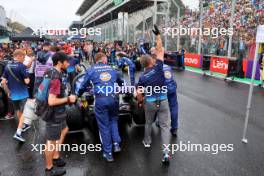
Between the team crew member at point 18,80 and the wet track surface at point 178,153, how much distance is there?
0.72 metres

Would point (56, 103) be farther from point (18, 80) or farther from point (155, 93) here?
point (18, 80)

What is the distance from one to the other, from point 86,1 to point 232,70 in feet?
314

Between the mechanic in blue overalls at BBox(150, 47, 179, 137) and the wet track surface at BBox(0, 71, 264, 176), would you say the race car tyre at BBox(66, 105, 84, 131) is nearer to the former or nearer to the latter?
the wet track surface at BBox(0, 71, 264, 176)

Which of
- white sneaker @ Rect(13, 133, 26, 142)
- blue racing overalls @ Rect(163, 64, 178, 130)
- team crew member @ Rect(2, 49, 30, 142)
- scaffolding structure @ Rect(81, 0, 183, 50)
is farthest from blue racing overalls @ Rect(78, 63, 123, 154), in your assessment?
scaffolding structure @ Rect(81, 0, 183, 50)

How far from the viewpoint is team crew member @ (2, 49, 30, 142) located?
5.01 metres

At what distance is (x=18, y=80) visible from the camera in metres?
5.11

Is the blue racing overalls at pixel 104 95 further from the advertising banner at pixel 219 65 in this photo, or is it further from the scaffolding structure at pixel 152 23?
the scaffolding structure at pixel 152 23

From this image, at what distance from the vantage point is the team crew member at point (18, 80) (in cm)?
501

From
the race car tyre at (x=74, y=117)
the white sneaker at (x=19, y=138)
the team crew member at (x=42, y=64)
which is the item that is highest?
the team crew member at (x=42, y=64)

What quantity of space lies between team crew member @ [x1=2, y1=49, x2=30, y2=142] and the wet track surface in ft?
2.35

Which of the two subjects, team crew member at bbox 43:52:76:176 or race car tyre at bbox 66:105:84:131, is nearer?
team crew member at bbox 43:52:76:176

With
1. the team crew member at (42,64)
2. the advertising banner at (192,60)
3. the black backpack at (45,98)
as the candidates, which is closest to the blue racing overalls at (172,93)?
the black backpack at (45,98)

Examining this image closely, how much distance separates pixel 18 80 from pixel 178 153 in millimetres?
3505

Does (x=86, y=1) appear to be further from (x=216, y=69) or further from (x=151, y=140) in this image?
(x=151, y=140)
